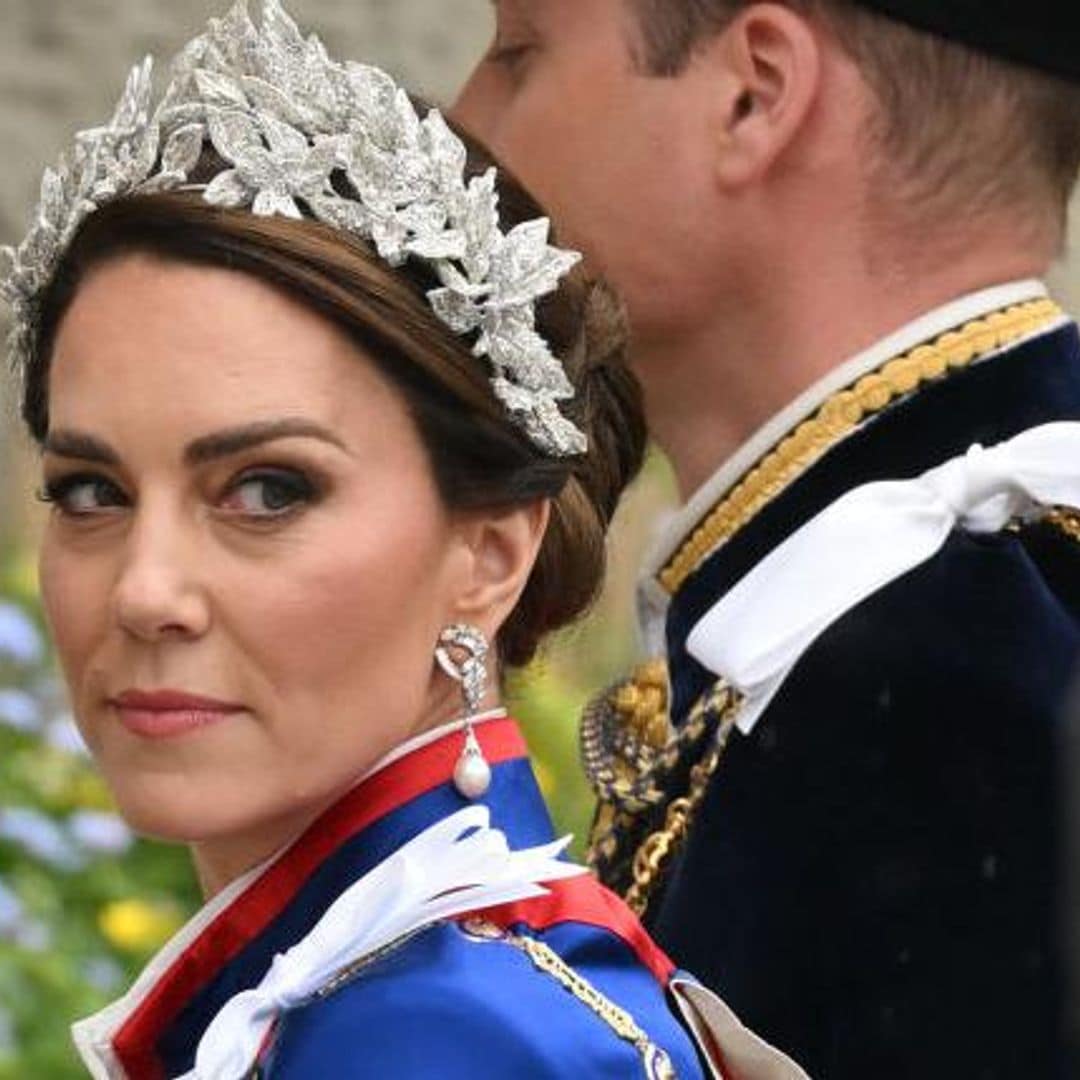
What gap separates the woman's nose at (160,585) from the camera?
204cm

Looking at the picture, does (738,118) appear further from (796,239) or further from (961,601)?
(961,601)

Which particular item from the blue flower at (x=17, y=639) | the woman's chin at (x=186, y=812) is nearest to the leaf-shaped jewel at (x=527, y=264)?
the woman's chin at (x=186, y=812)

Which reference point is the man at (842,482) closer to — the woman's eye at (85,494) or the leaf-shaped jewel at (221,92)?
the leaf-shaped jewel at (221,92)

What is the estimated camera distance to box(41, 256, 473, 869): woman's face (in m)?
2.06

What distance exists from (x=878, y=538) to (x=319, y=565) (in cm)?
69

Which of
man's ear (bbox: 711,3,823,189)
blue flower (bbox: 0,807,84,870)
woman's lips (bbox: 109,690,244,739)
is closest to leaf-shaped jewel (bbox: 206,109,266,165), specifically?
woman's lips (bbox: 109,690,244,739)

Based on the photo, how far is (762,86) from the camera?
113 inches

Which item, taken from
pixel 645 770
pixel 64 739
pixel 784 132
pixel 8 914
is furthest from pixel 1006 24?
pixel 64 739

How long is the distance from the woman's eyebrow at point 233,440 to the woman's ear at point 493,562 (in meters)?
0.12

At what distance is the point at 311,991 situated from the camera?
202 centimetres

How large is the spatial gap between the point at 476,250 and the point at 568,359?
0.12 m

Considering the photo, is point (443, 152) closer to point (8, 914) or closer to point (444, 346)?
point (444, 346)

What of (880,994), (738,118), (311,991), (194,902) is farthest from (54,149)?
(311,991)

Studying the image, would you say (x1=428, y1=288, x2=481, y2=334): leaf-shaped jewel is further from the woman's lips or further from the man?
the man
